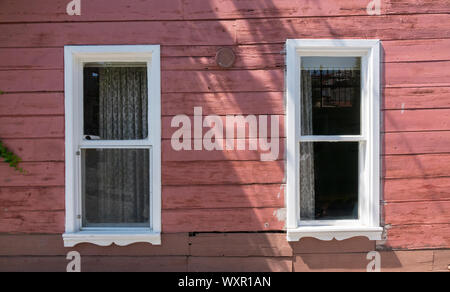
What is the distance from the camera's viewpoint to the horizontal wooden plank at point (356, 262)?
284 cm

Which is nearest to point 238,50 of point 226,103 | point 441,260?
point 226,103

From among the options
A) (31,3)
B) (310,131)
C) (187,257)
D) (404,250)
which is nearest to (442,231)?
(404,250)

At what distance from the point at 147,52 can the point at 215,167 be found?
114 cm

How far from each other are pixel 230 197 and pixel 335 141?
1.05m

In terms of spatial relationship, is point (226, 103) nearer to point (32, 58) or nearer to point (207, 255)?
point (207, 255)

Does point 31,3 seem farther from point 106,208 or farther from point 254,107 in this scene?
point 254,107

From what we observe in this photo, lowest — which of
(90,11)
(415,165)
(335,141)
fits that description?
(415,165)

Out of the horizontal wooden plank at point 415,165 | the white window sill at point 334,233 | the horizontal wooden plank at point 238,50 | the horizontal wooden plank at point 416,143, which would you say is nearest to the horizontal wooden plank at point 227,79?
the horizontal wooden plank at point 238,50

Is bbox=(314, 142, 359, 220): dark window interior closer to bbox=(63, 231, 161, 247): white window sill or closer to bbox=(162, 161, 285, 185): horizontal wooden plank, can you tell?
bbox=(162, 161, 285, 185): horizontal wooden plank

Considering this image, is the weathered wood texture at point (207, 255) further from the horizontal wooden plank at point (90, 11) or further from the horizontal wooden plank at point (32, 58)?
the horizontal wooden plank at point (90, 11)

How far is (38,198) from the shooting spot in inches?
111

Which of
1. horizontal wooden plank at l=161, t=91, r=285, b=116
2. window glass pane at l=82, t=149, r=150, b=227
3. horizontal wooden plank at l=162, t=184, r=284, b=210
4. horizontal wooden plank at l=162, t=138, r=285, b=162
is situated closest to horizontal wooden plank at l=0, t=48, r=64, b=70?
window glass pane at l=82, t=149, r=150, b=227

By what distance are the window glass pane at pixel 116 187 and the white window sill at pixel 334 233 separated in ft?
4.29

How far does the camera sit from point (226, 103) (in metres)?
2.81
